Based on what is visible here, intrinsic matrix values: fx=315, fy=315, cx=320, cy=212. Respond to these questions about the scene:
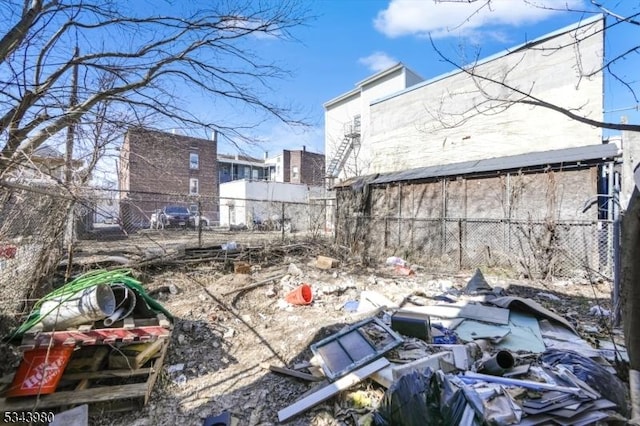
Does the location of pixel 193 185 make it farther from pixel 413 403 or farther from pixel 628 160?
Result: pixel 413 403

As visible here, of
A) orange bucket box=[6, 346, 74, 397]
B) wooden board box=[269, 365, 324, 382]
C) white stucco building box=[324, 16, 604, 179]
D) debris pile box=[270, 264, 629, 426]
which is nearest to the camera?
debris pile box=[270, 264, 629, 426]

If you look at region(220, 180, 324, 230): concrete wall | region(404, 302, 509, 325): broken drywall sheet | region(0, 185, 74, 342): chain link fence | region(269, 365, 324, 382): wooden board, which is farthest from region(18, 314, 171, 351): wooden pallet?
region(220, 180, 324, 230): concrete wall

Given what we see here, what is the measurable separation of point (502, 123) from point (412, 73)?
25.9 feet

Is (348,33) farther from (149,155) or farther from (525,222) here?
(525,222)

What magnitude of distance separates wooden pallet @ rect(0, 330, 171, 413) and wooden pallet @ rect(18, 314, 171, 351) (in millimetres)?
276

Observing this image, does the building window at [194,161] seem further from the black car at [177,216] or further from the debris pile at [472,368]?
the debris pile at [472,368]

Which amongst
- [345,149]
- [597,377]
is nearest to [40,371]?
[597,377]

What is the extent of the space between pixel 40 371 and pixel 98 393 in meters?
0.54

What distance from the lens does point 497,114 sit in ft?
29.6

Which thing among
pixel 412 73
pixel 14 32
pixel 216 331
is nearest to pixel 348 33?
pixel 14 32

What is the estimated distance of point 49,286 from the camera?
4.81 metres

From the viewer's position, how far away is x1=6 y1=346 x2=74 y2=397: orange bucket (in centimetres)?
262

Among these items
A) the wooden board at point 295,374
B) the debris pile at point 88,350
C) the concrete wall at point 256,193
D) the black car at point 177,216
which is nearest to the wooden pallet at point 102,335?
the debris pile at point 88,350

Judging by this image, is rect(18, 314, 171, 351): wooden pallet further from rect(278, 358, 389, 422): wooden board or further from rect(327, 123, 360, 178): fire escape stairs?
rect(327, 123, 360, 178): fire escape stairs
